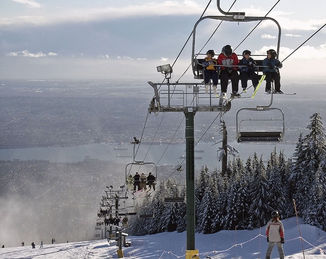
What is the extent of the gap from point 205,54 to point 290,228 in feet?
154

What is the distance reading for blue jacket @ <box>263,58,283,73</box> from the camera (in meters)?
14.5

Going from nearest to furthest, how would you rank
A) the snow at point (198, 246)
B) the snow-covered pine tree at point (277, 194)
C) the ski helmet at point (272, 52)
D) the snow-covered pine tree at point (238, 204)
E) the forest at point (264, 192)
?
the ski helmet at point (272, 52)
the snow at point (198, 246)
the forest at point (264, 192)
the snow-covered pine tree at point (277, 194)
the snow-covered pine tree at point (238, 204)

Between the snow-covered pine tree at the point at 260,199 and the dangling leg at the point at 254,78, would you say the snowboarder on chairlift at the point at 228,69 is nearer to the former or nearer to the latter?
the dangling leg at the point at 254,78

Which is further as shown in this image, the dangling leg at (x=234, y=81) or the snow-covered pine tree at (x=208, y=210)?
the snow-covered pine tree at (x=208, y=210)

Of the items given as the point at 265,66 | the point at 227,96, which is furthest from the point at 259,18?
the point at 227,96

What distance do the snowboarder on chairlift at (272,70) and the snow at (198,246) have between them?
102ft

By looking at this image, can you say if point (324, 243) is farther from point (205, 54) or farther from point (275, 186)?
point (205, 54)

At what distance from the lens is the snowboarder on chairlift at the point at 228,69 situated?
47.9 ft

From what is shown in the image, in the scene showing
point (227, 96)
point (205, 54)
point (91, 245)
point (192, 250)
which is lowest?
point (91, 245)

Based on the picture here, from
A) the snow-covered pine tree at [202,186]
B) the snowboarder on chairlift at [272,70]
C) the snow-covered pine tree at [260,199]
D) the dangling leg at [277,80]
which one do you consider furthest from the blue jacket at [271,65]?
the snow-covered pine tree at [202,186]

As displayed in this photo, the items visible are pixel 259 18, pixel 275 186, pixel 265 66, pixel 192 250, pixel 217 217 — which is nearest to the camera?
pixel 259 18

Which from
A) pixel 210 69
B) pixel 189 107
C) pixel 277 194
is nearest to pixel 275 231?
pixel 189 107

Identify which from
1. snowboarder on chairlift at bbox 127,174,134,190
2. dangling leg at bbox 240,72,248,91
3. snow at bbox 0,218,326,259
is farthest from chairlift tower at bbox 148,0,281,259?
snow at bbox 0,218,326,259

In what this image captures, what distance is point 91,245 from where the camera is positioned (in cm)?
6312
